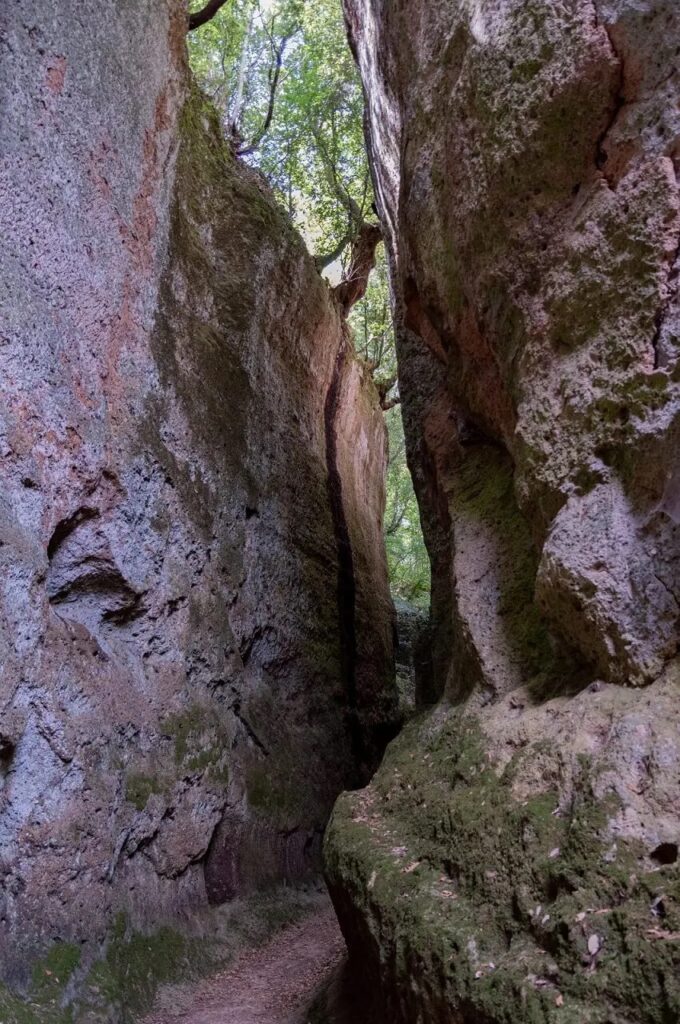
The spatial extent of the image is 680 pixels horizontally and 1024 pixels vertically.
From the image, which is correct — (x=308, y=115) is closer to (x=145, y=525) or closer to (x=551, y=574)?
(x=145, y=525)

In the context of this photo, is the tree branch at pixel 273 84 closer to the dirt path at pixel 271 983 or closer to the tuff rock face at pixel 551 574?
the tuff rock face at pixel 551 574

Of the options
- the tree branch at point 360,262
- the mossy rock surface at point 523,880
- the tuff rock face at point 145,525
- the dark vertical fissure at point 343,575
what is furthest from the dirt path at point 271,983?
the tree branch at point 360,262

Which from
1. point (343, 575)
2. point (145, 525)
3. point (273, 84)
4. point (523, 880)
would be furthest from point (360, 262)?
point (523, 880)

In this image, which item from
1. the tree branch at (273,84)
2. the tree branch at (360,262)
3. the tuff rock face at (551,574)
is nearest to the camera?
the tuff rock face at (551,574)

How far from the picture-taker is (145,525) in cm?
657

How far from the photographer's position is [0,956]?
4.45m

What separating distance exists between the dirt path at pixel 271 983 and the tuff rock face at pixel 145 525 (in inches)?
23.7

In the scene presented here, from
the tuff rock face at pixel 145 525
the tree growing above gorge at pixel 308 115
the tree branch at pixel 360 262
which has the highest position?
the tree growing above gorge at pixel 308 115

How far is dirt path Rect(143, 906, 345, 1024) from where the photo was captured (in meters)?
5.23

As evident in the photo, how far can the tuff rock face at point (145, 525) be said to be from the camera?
203 inches

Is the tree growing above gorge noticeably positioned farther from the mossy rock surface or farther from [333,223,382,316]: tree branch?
the mossy rock surface

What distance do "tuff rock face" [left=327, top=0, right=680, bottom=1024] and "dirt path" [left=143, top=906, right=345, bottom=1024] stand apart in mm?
1301

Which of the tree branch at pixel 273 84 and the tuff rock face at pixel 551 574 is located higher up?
the tree branch at pixel 273 84

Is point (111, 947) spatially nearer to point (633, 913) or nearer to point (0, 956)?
point (0, 956)
